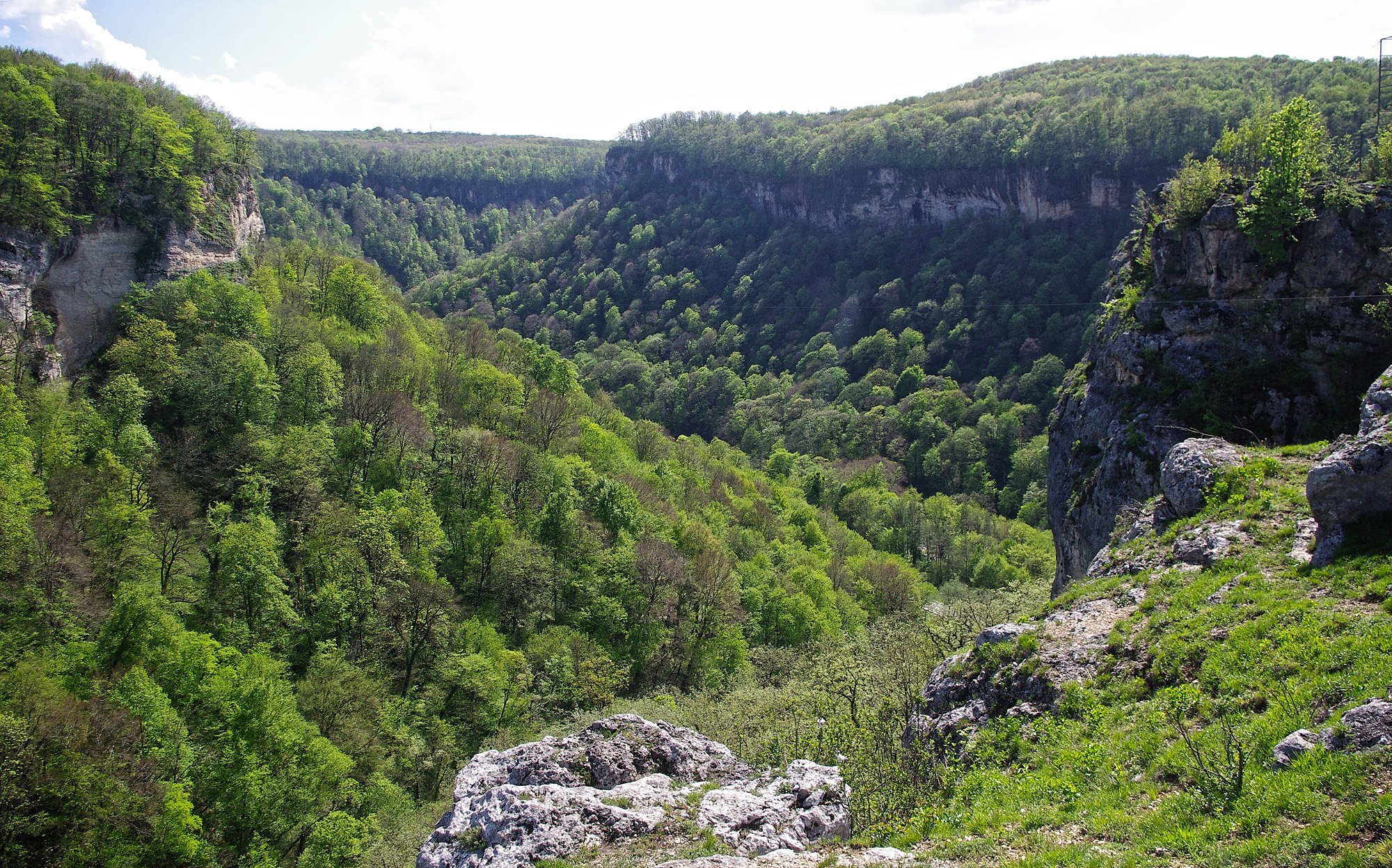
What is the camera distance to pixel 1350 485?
18.0 m

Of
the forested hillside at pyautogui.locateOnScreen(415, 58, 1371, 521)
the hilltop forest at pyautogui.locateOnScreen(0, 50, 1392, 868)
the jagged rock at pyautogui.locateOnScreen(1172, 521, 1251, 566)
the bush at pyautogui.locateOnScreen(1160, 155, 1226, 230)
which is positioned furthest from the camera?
the forested hillside at pyautogui.locateOnScreen(415, 58, 1371, 521)

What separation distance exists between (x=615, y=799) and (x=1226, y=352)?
1148 inches

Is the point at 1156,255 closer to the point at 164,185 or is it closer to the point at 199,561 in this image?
the point at 199,561

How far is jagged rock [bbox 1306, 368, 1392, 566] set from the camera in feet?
58.3

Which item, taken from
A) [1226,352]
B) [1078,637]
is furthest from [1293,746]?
[1226,352]

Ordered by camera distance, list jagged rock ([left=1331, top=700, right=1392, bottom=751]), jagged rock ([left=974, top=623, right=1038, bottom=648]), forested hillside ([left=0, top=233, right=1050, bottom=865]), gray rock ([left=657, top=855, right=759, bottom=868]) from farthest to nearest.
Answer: forested hillside ([left=0, top=233, right=1050, bottom=865]), jagged rock ([left=974, top=623, right=1038, bottom=648]), gray rock ([left=657, top=855, right=759, bottom=868]), jagged rock ([left=1331, top=700, right=1392, bottom=751])

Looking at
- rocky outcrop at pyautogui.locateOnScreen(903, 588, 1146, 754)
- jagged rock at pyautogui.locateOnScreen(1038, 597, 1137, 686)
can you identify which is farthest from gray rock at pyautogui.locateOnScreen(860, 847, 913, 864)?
jagged rock at pyautogui.locateOnScreen(1038, 597, 1137, 686)

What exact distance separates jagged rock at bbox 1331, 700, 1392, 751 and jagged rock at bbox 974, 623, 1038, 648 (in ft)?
31.3

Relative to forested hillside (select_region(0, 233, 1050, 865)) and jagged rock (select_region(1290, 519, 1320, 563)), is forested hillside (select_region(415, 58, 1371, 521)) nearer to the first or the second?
forested hillside (select_region(0, 233, 1050, 865))

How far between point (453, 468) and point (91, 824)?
27.9 metres

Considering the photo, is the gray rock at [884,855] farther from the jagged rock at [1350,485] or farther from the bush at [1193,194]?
the bush at [1193,194]

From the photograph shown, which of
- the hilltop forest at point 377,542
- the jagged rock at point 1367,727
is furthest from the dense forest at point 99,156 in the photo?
the jagged rock at point 1367,727

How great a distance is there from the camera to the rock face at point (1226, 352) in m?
28.8

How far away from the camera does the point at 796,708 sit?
26047mm
